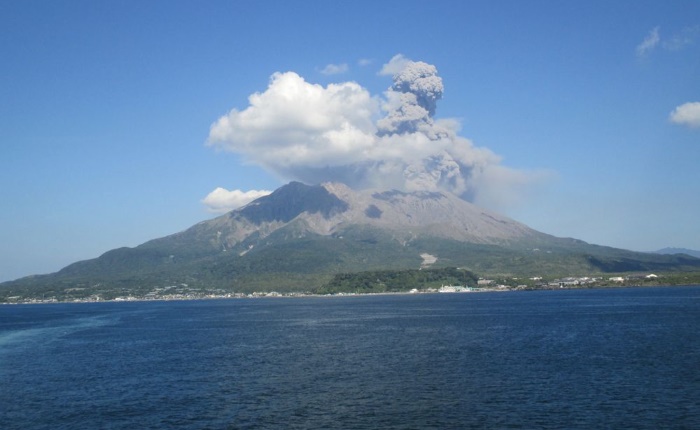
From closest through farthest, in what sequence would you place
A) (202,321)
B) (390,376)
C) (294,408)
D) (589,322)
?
(294,408)
(390,376)
(589,322)
(202,321)

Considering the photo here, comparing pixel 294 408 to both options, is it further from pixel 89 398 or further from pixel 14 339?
pixel 14 339

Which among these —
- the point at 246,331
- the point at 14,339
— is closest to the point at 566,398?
the point at 246,331

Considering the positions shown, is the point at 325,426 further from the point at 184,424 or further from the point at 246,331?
the point at 246,331

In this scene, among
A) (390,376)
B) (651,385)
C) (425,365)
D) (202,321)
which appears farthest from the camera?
(202,321)

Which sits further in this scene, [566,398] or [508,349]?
[508,349]

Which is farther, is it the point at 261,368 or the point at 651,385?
the point at 261,368

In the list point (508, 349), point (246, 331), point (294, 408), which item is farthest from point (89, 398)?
point (246, 331)
